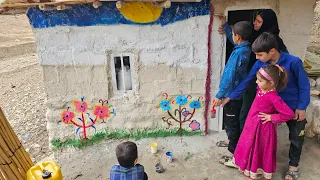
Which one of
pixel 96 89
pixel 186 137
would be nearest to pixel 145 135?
pixel 186 137

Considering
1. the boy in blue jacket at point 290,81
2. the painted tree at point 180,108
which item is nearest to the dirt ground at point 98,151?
the painted tree at point 180,108

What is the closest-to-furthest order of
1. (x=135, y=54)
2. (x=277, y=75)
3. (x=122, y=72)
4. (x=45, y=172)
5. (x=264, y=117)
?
(x=45, y=172) → (x=277, y=75) → (x=264, y=117) → (x=135, y=54) → (x=122, y=72)

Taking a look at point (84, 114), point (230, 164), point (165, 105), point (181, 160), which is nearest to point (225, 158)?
point (230, 164)

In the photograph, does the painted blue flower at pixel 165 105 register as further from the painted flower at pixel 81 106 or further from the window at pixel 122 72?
the painted flower at pixel 81 106

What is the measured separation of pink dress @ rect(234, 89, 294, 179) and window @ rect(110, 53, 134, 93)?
173 centimetres

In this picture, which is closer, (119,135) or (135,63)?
(135,63)

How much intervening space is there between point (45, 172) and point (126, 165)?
85 cm

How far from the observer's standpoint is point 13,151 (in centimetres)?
342

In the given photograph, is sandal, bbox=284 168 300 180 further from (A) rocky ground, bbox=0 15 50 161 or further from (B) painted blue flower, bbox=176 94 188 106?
(A) rocky ground, bbox=0 15 50 161

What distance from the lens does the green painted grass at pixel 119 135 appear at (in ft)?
15.8

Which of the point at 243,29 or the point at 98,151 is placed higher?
the point at 243,29

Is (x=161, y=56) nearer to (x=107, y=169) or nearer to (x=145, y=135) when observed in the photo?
(x=145, y=135)

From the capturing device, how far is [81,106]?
4656 millimetres

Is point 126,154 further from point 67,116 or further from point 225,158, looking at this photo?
point 67,116
